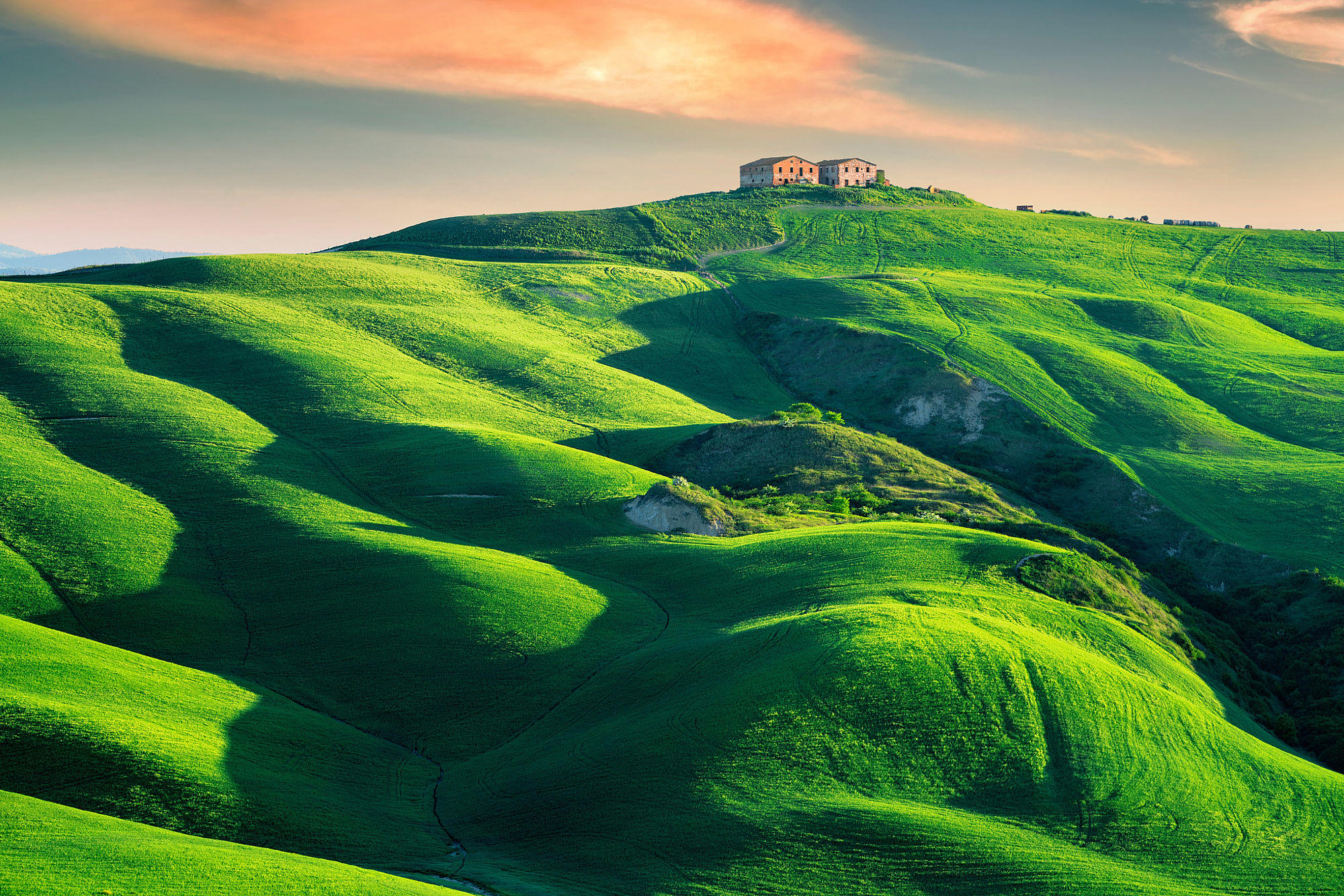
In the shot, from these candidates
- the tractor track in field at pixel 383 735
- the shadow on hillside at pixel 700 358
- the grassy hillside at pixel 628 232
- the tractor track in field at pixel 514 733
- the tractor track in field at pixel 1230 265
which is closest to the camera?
the tractor track in field at pixel 383 735

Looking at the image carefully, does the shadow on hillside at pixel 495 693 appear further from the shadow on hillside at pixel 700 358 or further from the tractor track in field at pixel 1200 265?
the tractor track in field at pixel 1200 265

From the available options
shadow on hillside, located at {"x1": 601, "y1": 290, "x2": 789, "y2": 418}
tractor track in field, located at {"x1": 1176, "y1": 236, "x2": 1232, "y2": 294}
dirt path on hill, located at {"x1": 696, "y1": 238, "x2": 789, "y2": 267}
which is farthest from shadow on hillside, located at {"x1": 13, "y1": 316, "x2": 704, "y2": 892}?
tractor track in field, located at {"x1": 1176, "y1": 236, "x2": 1232, "y2": 294}

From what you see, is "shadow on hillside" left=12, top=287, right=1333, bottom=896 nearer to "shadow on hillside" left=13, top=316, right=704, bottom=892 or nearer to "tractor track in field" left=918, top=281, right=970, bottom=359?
"shadow on hillside" left=13, top=316, right=704, bottom=892

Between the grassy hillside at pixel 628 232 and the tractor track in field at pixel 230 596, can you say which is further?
the grassy hillside at pixel 628 232

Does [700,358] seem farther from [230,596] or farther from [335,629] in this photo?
[335,629]

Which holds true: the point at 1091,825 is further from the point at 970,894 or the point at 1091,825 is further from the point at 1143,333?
the point at 1143,333

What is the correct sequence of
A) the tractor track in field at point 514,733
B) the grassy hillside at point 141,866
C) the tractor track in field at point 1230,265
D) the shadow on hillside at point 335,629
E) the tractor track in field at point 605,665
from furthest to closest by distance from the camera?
the tractor track in field at point 1230,265 → the tractor track in field at point 605,665 → the tractor track in field at point 514,733 → the shadow on hillside at point 335,629 → the grassy hillside at point 141,866

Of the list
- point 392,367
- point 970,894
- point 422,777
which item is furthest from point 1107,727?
point 392,367

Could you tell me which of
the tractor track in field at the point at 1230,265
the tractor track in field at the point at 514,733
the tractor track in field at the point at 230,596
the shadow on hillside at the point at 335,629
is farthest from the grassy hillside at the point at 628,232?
the tractor track in field at the point at 230,596
